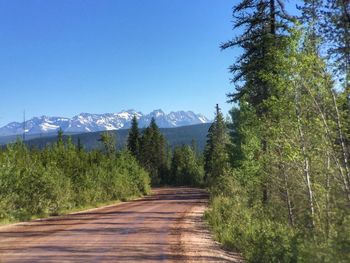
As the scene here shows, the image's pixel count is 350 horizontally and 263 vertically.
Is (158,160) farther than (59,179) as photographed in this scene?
Yes

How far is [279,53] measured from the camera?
13.4 meters

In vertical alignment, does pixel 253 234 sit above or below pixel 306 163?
below

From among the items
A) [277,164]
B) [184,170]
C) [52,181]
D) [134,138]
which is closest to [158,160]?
[184,170]

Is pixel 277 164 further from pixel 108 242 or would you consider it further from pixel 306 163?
pixel 108 242

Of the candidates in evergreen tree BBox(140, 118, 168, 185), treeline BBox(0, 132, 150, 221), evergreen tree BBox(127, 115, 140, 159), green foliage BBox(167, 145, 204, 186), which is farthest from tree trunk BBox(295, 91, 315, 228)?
green foliage BBox(167, 145, 204, 186)

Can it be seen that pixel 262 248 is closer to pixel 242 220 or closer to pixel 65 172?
pixel 242 220

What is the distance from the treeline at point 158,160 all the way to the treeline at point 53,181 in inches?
2170

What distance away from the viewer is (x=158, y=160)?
11050 centimetres

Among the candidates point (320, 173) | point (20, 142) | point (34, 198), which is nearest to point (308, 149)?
point (320, 173)

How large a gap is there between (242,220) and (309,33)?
8.26 m

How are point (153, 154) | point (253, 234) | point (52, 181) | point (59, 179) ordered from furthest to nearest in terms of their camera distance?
1. point (153, 154)
2. point (59, 179)
3. point (52, 181)
4. point (253, 234)

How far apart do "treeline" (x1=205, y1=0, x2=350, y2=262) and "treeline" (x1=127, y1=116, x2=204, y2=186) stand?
7692 cm

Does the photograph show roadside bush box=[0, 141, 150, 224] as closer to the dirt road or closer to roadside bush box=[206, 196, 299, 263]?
the dirt road

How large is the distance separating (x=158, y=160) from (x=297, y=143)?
97.8 m
